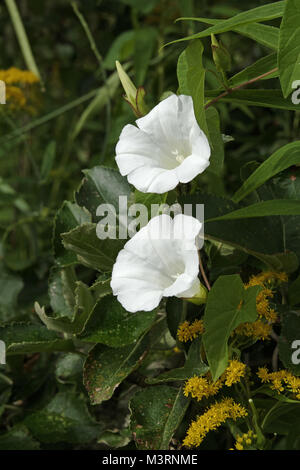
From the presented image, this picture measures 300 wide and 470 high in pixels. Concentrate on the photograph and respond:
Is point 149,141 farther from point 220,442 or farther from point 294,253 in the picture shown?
point 220,442

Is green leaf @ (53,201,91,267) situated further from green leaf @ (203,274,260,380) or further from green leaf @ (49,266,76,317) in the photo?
green leaf @ (203,274,260,380)

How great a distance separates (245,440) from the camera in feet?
1.50

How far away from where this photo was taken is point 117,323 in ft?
1.71

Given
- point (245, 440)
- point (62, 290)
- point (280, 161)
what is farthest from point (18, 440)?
point (280, 161)

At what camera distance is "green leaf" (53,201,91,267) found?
1.96 feet

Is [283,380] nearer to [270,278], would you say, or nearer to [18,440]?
[270,278]

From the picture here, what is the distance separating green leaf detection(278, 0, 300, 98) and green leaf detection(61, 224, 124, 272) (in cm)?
20

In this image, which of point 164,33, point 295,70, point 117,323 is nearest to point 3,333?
point 117,323

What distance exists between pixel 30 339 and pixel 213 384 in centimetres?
19
